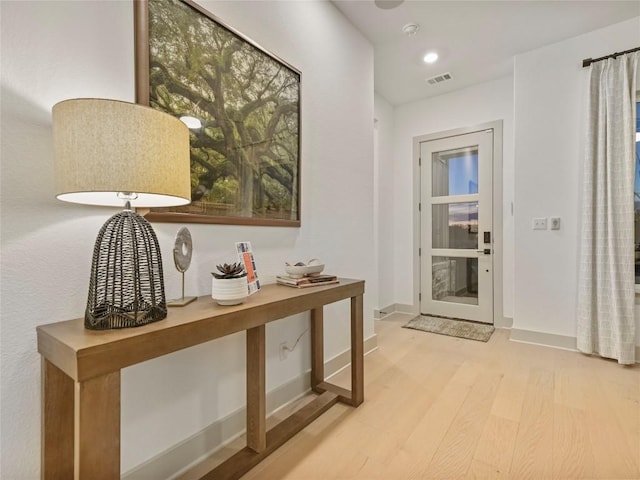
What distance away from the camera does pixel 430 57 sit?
3.15m

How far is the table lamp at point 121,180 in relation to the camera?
Result: 2.87 feet

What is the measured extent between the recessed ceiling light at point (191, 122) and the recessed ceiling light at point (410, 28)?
2181 millimetres

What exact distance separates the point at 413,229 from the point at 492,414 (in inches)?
104

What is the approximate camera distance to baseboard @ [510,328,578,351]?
290cm

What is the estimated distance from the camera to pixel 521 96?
312 centimetres

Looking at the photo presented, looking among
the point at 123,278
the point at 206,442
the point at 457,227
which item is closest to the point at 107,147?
the point at 123,278

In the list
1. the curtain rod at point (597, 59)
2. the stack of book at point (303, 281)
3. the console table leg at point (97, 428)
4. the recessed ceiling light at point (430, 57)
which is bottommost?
the console table leg at point (97, 428)

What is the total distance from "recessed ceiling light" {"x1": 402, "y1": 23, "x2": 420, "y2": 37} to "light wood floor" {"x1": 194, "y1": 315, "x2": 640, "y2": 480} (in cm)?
287

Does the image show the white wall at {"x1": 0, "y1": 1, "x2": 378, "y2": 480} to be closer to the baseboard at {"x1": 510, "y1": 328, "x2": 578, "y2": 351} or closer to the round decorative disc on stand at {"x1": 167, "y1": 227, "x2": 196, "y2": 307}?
the round decorative disc on stand at {"x1": 167, "y1": 227, "x2": 196, "y2": 307}

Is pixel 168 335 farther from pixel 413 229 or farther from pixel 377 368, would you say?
pixel 413 229

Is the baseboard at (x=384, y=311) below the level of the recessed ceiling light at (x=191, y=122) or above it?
below

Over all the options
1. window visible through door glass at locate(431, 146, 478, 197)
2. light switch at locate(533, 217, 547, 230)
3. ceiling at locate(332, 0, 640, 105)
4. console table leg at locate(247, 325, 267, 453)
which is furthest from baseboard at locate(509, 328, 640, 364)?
console table leg at locate(247, 325, 267, 453)

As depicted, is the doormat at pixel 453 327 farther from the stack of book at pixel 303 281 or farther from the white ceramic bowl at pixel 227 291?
the white ceramic bowl at pixel 227 291

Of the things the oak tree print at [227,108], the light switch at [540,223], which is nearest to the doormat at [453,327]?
the light switch at [540,223]
